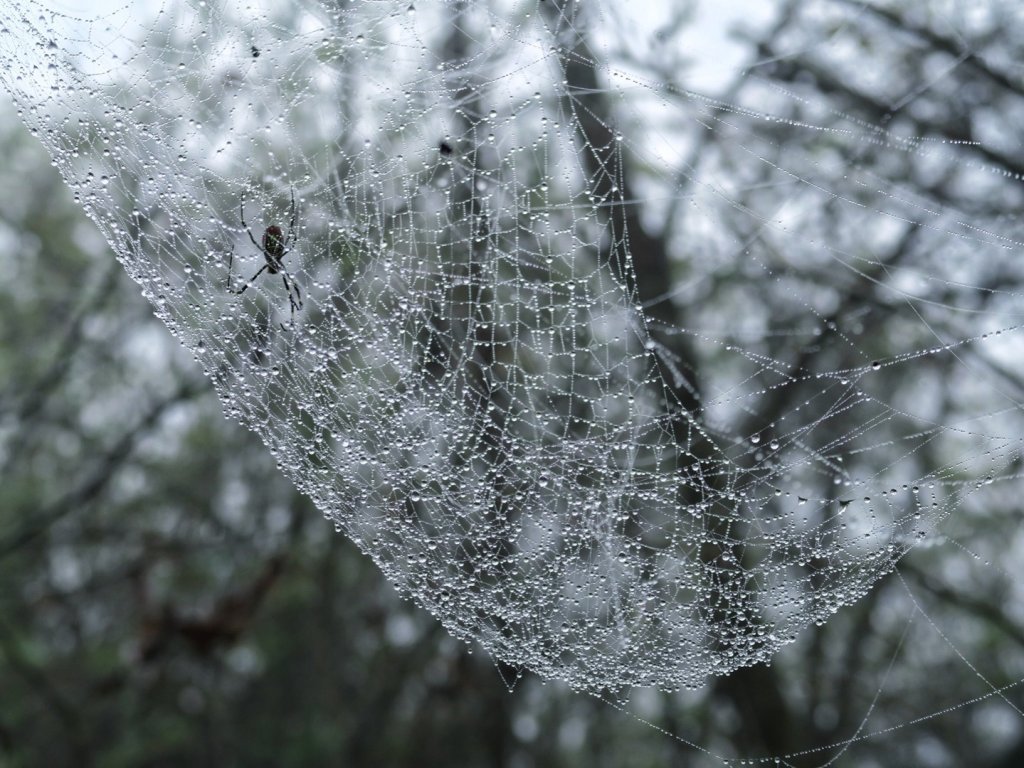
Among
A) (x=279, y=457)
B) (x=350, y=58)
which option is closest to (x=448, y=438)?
(x=279, y=457)

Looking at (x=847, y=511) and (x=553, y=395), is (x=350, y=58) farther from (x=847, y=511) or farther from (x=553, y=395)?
(x=847, y=511)

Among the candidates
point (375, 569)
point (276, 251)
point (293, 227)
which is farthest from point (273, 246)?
point (375, 569)

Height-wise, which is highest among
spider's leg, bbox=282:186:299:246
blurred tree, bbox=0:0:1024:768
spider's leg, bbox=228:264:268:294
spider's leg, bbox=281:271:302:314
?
spider's leg, bbox=282:186:299:246

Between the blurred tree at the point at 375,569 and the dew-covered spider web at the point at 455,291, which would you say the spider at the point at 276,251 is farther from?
the blurred tree at the point at 375,569

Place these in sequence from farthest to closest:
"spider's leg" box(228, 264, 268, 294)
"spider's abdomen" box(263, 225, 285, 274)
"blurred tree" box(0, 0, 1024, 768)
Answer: "blurred tree" box(0, 0, 1024, 768) → "spider's leg" box(228, 264, 268, 294) → "spider's abdomen" box(263, 225, 285, 274)

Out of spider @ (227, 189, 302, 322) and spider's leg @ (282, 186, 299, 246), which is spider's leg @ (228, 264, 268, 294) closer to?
spider @ (227, 189, 302, 322)

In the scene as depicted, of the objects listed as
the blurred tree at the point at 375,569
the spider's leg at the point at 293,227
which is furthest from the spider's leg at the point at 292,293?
the blurred tree at the point at 375,569

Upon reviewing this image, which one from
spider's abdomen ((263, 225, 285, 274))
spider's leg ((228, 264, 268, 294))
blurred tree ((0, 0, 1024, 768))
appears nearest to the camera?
spider's abdomen ((263, 225, 285, 274))

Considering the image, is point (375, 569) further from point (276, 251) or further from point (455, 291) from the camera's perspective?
point (276, 251)

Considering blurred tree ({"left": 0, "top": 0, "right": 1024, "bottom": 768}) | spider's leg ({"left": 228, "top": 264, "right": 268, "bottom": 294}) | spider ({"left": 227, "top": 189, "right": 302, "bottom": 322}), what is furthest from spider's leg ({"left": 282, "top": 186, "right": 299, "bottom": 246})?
blurred tree ({"left": 0, "top": 0, "right": 1024, "bottom": 768})
